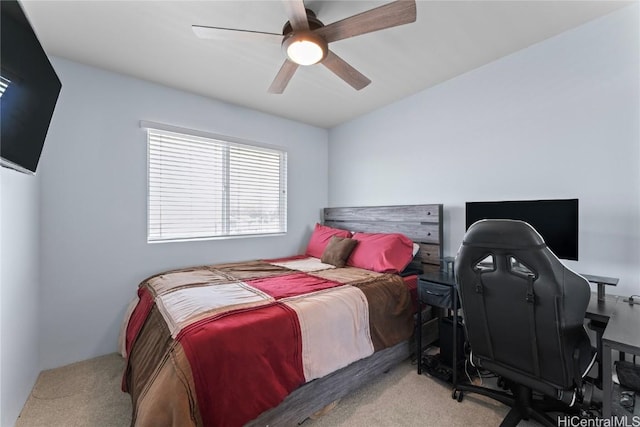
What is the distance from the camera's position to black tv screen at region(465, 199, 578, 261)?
5.70ft

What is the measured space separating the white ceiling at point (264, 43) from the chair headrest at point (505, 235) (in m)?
1.42

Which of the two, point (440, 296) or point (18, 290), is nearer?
point (18, 290)

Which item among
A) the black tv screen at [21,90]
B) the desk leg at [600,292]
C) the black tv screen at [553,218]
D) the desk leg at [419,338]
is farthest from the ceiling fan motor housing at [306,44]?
the desk leg at [600,292]

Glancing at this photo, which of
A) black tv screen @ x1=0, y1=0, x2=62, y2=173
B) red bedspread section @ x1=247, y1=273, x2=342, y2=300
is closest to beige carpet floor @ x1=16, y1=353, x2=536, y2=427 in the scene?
red bedspread section @ x1=247, y1=273, x2=342, y2=300

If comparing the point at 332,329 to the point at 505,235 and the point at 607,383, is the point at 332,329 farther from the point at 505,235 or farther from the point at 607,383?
the point at 607,383

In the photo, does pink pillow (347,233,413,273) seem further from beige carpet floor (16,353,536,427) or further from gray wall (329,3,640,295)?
beige carpet floor (16,353,536,427)

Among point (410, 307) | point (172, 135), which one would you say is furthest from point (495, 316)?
point (172, 135)

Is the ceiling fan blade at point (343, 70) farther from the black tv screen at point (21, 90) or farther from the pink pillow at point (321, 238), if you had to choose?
the pink pillow at point (321, 238)

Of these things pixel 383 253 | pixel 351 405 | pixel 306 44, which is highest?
pixel 306 44

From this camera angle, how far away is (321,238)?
351 centimetres

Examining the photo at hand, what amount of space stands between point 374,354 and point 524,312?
1094mm

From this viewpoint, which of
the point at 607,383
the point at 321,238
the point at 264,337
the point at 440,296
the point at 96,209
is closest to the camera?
the point at 607,383

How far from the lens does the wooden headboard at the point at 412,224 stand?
2695mm

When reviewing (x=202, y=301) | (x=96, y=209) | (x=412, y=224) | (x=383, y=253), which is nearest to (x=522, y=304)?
(x=383, y=253)
